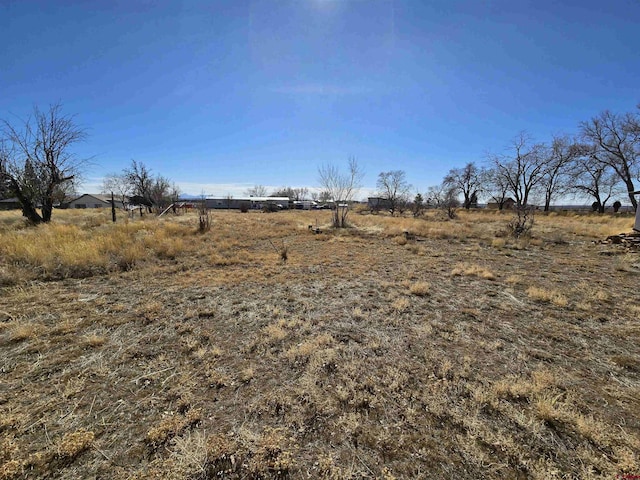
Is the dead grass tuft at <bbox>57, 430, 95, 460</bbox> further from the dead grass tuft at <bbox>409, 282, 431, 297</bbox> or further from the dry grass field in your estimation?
the dead grass tuft at <bbox>409, 282, 431, 297</bbox>

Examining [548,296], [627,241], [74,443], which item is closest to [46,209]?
[74,443]

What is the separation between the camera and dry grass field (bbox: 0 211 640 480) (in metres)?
1.71

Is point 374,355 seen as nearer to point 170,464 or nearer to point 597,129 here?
point 170,464

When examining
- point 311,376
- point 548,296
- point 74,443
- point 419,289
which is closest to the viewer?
point 74,443

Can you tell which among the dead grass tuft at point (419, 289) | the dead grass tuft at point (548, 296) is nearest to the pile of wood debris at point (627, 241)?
the dead grass tuft at point (548, 296)

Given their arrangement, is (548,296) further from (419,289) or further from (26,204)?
(26,204)

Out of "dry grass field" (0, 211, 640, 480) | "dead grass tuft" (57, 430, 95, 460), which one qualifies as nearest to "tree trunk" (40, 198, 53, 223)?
"dry grass field" (0, 211, 640, 480)

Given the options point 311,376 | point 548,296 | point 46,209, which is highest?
point 46,209

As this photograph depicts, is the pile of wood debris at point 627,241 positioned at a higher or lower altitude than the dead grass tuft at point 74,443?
higher

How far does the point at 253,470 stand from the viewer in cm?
162

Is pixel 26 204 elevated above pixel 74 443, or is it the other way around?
pixel 26 204

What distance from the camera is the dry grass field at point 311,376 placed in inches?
67.4

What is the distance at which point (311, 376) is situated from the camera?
→ 8.52 ft

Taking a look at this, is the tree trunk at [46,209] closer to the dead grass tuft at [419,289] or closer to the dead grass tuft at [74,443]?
the dead grass tuft at [74,443]
